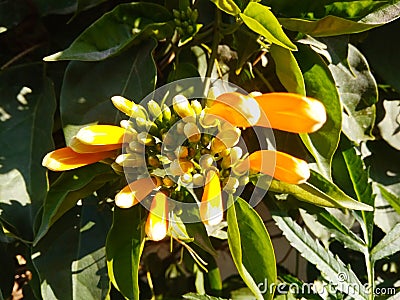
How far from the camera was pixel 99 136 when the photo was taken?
509mm

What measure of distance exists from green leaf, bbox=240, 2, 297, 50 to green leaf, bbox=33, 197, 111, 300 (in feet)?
0.96

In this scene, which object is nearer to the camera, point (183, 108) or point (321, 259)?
point (183, 108)

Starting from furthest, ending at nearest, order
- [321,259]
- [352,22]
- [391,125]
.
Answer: [391,125] → [321,259] → [352,22]

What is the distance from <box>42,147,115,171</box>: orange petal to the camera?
1.73 feet

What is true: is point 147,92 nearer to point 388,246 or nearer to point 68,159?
point 68,159

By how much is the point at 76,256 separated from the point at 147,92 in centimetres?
21

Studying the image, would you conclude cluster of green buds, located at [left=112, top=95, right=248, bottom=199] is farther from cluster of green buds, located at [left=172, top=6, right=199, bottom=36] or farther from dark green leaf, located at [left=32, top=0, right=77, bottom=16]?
dark green leaf, located at [left=32, top=0, right=77, bottom=16]

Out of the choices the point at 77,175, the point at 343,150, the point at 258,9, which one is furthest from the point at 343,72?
the point at 77,175

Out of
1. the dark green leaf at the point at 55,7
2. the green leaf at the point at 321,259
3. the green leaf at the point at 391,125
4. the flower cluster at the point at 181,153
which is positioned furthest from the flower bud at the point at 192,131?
the green leaf at the point at 391,125

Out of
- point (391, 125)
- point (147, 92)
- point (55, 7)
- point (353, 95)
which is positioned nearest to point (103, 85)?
point (147, 92)

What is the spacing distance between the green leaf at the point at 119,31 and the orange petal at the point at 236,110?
0.15m

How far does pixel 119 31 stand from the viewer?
2.12 ft

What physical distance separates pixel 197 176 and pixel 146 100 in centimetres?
12

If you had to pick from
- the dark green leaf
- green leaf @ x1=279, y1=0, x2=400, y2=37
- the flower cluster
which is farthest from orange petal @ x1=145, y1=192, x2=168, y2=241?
the dark green leaf
